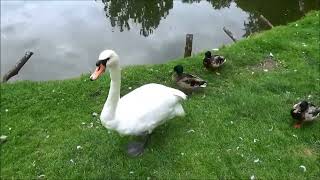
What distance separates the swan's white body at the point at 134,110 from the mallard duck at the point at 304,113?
2.29 meters

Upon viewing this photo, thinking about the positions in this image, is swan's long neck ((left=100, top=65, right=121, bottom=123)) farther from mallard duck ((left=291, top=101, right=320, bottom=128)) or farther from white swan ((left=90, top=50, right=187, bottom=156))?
mallard duck ((left=291, top=101, right=320, bottom=128))

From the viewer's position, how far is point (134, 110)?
7324 millimetres

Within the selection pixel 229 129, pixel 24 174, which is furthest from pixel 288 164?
pixel 24 174

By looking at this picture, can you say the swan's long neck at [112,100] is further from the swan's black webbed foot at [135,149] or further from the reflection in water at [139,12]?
the reflection in water at [139,12]

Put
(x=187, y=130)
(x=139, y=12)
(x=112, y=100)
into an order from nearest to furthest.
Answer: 1. (x=112, y=100)
2. (x=187, y=130)
3. (x=139, y=12)

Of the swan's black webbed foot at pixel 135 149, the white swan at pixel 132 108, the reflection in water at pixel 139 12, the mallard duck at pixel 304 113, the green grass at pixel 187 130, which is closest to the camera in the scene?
the white swan at pixel 132 108

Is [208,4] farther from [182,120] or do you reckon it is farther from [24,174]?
[24,174]

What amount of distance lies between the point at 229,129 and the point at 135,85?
8.87ft

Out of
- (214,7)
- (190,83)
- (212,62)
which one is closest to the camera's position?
(190,83)

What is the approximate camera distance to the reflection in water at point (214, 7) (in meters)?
18.2

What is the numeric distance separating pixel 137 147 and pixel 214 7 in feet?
46.3

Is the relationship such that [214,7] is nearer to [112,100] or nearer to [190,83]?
[190,83]

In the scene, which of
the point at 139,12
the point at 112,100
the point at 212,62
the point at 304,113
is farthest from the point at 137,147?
the point at 139,12

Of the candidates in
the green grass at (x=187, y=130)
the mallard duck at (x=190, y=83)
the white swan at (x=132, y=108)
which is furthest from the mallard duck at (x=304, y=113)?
the white swan at (x=132, y=108)
